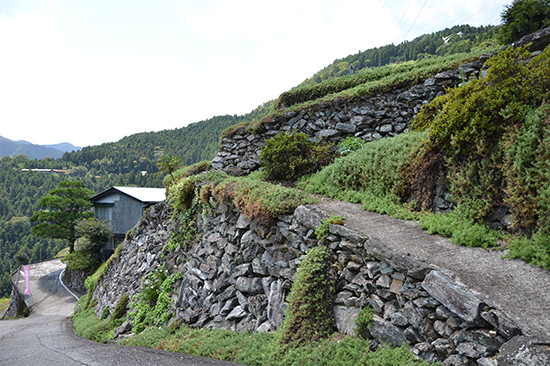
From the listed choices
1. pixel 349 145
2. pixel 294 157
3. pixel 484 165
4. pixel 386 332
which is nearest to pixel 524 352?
pixel 386 332

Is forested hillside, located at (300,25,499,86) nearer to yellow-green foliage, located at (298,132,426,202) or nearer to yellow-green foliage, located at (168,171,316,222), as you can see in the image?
yellow-green foliage, located at (168,171,316,222)

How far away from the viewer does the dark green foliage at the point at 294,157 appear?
10266 mm

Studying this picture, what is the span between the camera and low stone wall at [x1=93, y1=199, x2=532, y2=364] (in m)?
3.31

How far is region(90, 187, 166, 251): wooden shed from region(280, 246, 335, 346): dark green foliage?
78.4 ft

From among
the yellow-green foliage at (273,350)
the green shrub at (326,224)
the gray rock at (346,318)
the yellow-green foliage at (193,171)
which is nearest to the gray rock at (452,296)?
the yellow-green foliage at (273,350)

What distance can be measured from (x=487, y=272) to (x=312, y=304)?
2508 millimetres

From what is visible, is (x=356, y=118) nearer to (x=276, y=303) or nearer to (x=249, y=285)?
(x=249, y=285)

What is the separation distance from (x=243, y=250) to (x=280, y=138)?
4.80 metres

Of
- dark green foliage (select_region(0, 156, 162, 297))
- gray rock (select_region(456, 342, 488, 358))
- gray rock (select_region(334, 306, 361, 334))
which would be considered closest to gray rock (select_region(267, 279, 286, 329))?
gray rock (select_region(334, 306, 361, 334))

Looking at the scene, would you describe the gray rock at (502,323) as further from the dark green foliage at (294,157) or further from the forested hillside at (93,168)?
the forested hillside at (93,168)

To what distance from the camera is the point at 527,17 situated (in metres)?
10.4

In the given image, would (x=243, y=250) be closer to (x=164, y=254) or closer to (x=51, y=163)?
(x=164, y=254)

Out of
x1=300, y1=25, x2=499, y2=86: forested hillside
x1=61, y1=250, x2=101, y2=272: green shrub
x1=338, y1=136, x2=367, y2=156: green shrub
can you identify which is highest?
x1=300, y1=25, x2=499, y2=86: forested hillside

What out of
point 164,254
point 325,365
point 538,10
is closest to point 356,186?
point 325,365
